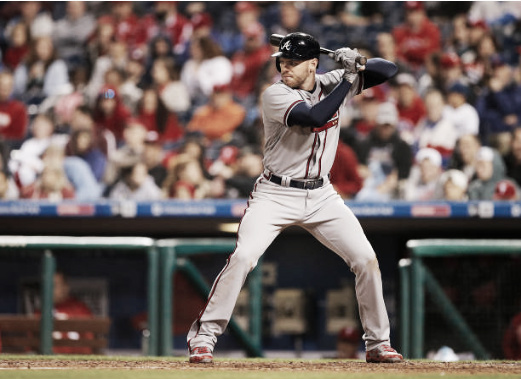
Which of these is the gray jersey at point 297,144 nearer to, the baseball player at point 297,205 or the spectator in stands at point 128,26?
the baseball player at point 297,205

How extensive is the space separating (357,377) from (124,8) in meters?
7.64

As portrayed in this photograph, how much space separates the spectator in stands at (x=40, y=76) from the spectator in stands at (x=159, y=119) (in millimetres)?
1027

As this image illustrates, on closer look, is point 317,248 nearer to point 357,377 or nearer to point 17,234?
point 17,234

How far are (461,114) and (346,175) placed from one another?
147 centimetres

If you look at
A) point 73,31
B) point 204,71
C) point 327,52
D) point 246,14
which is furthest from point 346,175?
point 73,31

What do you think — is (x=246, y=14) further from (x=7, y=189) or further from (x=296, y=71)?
(x=296, y=71)

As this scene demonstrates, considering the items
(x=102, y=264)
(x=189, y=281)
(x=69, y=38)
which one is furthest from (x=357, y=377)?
(x=69, y=38)

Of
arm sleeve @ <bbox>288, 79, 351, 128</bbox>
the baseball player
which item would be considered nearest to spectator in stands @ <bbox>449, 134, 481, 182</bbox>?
the baseball player

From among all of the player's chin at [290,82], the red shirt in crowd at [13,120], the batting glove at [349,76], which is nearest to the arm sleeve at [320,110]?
the batting glove at [349,76]

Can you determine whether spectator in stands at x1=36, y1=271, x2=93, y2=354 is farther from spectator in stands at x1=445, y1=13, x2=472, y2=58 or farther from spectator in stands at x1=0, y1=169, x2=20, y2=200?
spectator in stands at x1=445, y1=13, x2=472, y2=58

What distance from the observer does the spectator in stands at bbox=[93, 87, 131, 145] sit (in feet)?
29.0

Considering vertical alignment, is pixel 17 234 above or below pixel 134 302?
above

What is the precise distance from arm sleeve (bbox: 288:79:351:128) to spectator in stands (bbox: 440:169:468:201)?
3.72m

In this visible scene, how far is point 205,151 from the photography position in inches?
336
